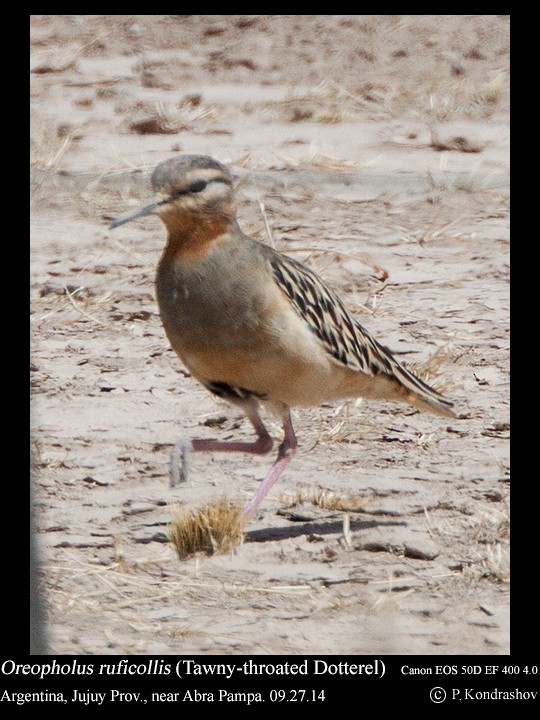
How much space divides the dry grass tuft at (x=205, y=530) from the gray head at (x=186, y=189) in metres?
1.41

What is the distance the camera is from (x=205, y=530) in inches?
254

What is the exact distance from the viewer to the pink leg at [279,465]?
22.3 feet

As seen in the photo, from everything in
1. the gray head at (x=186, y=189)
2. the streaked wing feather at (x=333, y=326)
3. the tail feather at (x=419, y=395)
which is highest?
the gray head at (x=186, y=189)

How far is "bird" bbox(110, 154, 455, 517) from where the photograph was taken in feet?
20.6

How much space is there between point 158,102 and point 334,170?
209cm

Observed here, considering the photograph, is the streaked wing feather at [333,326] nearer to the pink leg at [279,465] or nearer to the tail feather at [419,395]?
the tail feather at [419,395]

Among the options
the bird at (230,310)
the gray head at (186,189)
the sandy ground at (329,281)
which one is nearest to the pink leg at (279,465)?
the bird at (230,310)

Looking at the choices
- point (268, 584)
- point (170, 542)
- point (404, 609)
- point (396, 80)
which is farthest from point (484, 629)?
point (396, 80)

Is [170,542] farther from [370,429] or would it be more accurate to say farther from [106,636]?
[370,429]

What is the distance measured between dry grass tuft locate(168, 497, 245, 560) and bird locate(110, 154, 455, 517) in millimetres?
208

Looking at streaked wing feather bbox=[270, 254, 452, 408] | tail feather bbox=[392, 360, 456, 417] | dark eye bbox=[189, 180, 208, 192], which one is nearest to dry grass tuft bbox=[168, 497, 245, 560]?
streaked wing feather bbox=[270, 254, 452, 408]

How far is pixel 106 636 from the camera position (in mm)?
5738

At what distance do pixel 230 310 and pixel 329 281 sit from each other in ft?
11.2

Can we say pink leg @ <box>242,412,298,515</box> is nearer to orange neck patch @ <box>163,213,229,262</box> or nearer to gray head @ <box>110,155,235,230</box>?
orange neck patch @ <box>163,213,229,262</box>
